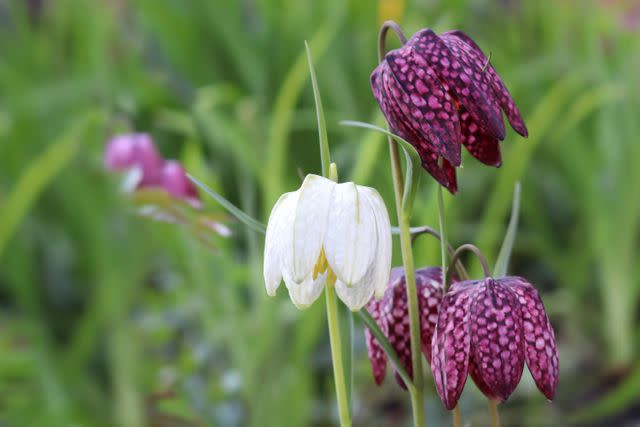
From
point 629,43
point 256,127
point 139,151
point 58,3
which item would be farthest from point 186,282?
point 58,3

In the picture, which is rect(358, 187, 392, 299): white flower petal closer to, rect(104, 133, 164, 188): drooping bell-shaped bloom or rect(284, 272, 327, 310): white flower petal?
rect(284, 272, 327, 310): white flower petal

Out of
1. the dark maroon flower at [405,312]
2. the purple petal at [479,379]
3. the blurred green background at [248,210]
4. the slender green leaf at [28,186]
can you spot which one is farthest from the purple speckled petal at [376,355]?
the slender green leaf at [28,186]

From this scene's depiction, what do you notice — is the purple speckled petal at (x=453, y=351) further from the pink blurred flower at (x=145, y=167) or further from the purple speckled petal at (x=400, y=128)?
the pink blurred flower at (x=145, y=167)

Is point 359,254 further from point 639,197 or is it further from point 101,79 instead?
point 101,79

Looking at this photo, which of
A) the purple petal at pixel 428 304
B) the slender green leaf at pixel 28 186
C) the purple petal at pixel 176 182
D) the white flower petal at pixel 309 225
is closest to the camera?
the white flower petal at pixel 309 225

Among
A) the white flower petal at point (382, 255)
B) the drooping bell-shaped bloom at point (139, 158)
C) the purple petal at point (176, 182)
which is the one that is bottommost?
the white flower petal at point (382, 255)

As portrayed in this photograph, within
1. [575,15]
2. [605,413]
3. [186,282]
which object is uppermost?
[575,15]

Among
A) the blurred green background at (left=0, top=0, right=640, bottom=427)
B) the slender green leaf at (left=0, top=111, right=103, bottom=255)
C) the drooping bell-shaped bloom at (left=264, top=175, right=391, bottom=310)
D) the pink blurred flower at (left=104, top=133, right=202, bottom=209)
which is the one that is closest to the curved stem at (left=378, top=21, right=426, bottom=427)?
the drooping bell-shaped bloom at (left=264, top=175, right=391, bottom=310)

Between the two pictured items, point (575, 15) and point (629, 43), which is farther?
point (575, 15)
